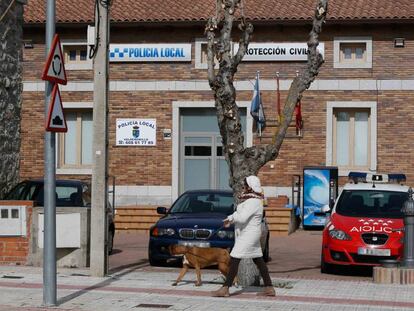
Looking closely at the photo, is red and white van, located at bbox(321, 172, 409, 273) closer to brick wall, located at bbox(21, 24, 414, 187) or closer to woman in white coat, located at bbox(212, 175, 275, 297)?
woman in white coat, located at bbox(212, 175, 275, 297)

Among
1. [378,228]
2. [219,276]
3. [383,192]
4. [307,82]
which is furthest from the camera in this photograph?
[383,192]

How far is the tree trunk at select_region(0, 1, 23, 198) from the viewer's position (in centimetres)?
1842

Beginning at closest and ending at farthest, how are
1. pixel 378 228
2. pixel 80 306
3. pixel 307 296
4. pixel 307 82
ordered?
pixel 80 306 → pixel 307 296 → pixel 307 82 → pixel 378 228

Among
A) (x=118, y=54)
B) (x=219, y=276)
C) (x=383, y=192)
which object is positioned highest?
(x=118, y=54)

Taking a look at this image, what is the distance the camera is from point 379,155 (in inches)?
1168

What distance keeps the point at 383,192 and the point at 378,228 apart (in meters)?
1.61

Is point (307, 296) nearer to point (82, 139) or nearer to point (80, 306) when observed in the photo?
point (80, 306)

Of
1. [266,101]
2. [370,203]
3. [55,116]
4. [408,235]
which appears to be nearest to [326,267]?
[370,203]

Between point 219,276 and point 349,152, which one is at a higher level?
point 349,152

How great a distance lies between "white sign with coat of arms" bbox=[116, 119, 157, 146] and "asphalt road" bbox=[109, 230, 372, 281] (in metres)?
4.78

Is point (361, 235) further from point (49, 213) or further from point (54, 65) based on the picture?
point (54, 65)

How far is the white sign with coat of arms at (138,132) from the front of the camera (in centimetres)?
3042

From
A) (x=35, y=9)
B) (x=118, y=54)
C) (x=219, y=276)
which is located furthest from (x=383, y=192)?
(x=35, y=9)

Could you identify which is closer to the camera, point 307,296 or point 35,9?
point 307,296
